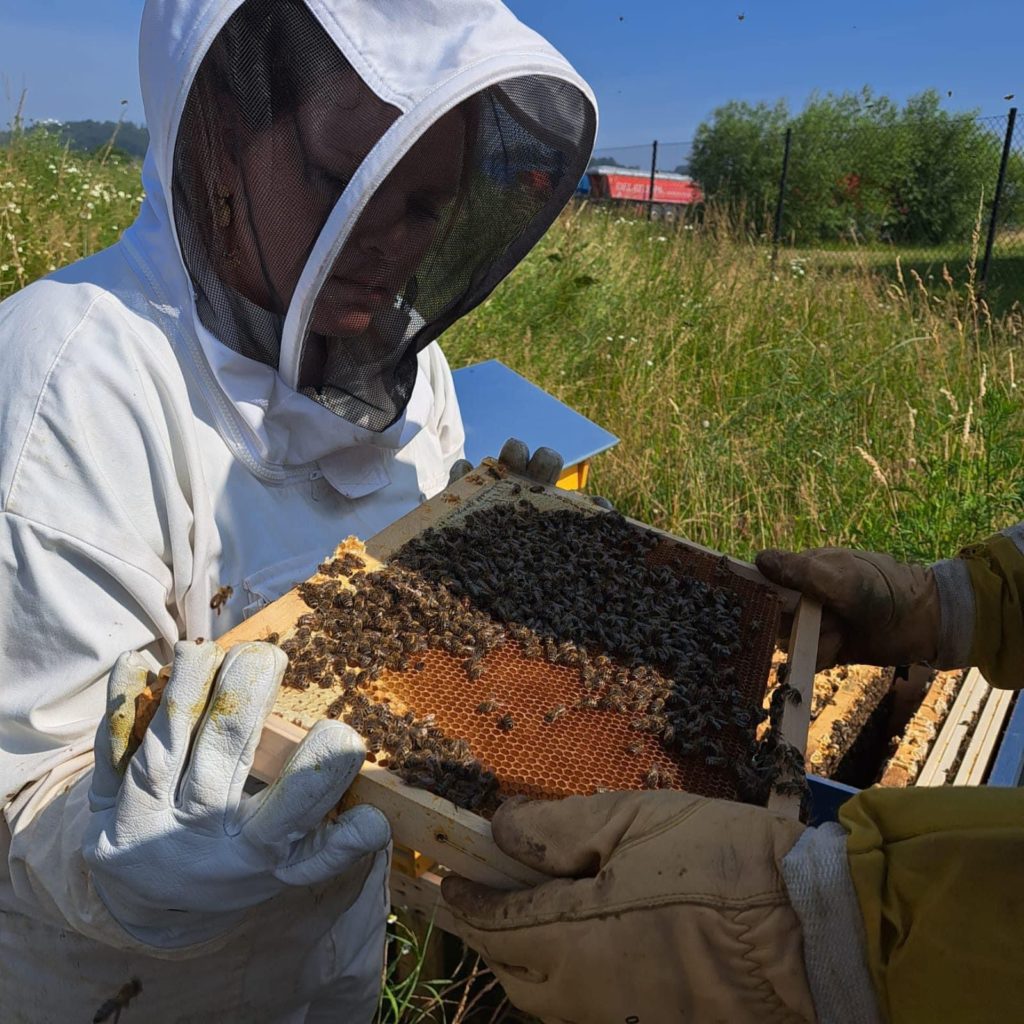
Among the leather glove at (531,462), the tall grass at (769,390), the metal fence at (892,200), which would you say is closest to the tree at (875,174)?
the metal fence at (892,200)

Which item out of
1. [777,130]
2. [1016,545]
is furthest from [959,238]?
[1016,545]

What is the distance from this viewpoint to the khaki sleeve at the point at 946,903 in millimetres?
1271

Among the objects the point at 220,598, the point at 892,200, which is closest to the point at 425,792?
the point at 220,598

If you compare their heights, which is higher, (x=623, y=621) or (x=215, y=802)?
(x=623, y=621)

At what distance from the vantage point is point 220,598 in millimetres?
2254

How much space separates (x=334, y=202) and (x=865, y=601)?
6.82 ft

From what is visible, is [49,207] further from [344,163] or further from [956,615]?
[956,615]

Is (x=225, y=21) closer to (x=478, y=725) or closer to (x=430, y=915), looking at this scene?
(x=478, y=725)

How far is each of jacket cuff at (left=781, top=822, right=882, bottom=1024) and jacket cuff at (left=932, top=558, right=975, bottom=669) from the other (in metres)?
1.63

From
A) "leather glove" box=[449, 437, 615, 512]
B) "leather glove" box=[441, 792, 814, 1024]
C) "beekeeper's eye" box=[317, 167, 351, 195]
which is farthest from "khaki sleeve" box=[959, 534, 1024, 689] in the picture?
"beekeeper's eye" box=[317, 167, 351, 195]

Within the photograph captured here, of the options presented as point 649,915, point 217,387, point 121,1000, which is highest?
point 217,387

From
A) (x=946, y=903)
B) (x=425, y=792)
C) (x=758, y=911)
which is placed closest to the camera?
(x=946, y=903)

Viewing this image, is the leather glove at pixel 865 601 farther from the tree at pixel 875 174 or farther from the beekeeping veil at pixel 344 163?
the tree at pixel 875 174

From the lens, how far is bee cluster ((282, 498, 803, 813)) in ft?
6.10
